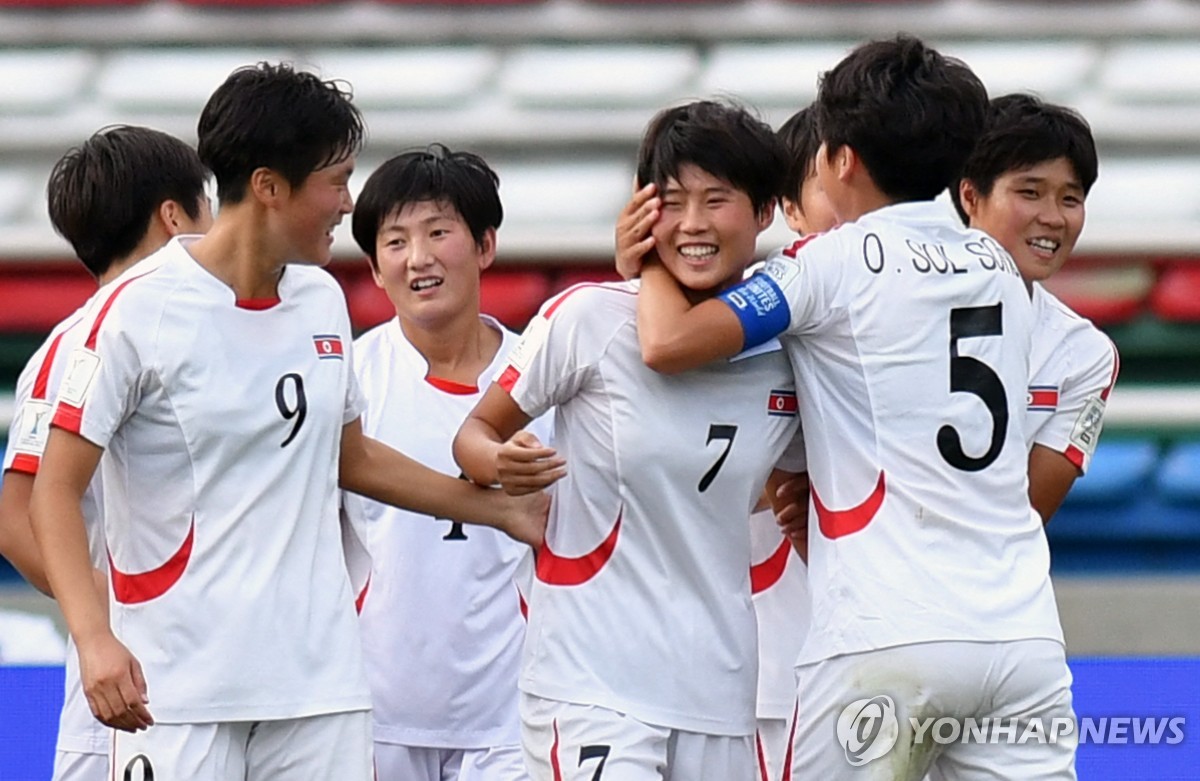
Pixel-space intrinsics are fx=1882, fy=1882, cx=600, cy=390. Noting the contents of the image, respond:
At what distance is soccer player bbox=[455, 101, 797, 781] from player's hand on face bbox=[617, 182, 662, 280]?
2 centimetres

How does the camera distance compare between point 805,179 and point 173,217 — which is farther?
point 805,179

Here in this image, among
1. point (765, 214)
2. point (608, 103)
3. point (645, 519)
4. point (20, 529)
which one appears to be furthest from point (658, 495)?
point (608, 103)

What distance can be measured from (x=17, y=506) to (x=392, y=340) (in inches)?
38.8

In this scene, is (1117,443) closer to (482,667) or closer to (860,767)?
(482,667)

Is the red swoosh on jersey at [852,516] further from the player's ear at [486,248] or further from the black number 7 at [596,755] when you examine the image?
the player's ear at [486,248]

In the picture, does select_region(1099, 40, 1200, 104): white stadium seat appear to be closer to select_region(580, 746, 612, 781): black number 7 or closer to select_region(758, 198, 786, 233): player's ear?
select_region(758, 198, 786, 233): player's ear

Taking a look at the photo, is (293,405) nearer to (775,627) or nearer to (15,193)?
(775,627)

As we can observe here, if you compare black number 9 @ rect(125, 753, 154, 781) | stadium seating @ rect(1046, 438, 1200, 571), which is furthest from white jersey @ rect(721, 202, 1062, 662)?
stadium seating @ rect(1046, 438, 1200, 571)

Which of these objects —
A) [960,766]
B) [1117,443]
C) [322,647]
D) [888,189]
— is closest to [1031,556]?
[960,766]

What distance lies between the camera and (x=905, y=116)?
10.6 ft

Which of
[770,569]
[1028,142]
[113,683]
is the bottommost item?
[113,683]

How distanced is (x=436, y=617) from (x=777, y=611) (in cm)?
72

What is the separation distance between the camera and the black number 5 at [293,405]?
3219mm

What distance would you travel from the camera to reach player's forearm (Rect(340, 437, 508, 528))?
11.6ft
